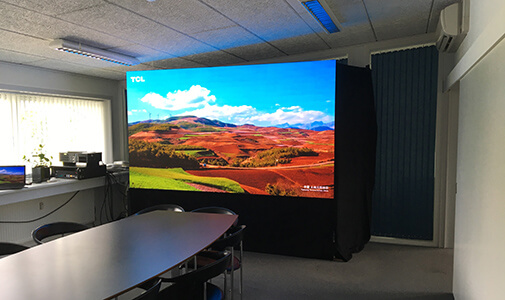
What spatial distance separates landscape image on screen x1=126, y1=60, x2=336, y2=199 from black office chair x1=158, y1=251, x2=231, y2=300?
1.99 meters

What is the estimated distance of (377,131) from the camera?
463 centimetres

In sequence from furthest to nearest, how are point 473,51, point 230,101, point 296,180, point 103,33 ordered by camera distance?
point 230,101, point 296,180, point 103,33, point 473,51

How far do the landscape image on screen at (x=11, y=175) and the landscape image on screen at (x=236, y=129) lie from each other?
134 centimetres

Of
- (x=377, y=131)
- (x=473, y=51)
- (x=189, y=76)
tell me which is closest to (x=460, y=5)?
(x=473, y=51)

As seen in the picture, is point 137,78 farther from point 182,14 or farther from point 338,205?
point 338,205

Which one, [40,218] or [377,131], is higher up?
[377,131]

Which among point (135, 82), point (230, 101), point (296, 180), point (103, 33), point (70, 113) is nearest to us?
point (103, 33)

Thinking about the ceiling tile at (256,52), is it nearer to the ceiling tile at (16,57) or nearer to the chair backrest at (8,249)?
the ceiling tile at (16,57)

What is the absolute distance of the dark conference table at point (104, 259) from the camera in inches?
67.0

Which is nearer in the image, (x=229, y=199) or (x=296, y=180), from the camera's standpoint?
(x=296, y=180)

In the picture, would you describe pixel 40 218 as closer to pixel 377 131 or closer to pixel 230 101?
pixel 230 101

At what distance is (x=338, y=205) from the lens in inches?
157

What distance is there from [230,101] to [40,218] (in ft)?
11.2

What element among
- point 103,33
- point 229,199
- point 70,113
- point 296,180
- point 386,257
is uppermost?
point 103,33
